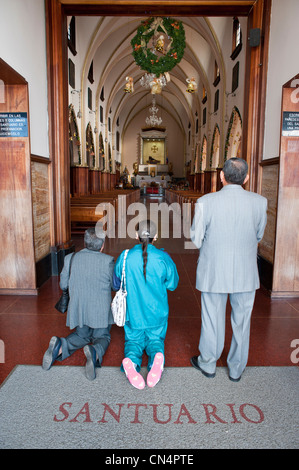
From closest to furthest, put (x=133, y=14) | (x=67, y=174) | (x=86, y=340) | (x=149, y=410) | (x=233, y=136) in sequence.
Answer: (x=149, y=410), (x=86, y=340), (x=133, y=14), (x=67, y=174), (x=233, y=136)

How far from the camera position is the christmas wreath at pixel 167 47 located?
344 inches

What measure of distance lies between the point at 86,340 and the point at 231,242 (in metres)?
1.40

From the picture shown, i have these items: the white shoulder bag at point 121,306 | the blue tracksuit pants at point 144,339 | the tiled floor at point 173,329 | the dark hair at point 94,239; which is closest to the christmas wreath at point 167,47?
the tiled floor at point 173,329

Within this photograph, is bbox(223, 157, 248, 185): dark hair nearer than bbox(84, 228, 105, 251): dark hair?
Yes

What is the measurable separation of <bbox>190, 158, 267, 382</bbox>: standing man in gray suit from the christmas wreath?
25.5 feet

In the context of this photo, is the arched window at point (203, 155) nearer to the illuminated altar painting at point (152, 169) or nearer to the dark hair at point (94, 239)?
the illuminated altar painting at point (152, 169)

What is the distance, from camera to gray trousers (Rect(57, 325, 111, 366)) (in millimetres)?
2495

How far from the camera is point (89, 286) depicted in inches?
98.6

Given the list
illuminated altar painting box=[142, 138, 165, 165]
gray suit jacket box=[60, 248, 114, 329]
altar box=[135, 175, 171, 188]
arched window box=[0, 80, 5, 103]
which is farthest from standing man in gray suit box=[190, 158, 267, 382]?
illuminated altar painting box=[142, 138, 165, 165]

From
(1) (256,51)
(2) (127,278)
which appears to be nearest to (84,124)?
(1) (256,51)

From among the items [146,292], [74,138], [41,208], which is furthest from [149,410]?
[74,138]

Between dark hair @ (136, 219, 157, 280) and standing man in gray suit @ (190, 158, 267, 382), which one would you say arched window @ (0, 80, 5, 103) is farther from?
standing man in gray suit @ (190, 158, 267, 382)

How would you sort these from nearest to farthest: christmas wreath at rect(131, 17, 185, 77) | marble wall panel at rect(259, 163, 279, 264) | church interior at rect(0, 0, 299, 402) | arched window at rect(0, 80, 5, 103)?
church interior at rect(0, 0, 299, 402) < arched window at rect(0, 80, 5, 103) < marble wall panel at rect(259, 163, 279, 264) < christmas wreath at rect(131, 17, 185, 77)

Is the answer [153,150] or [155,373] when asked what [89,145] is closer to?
[155,373]
